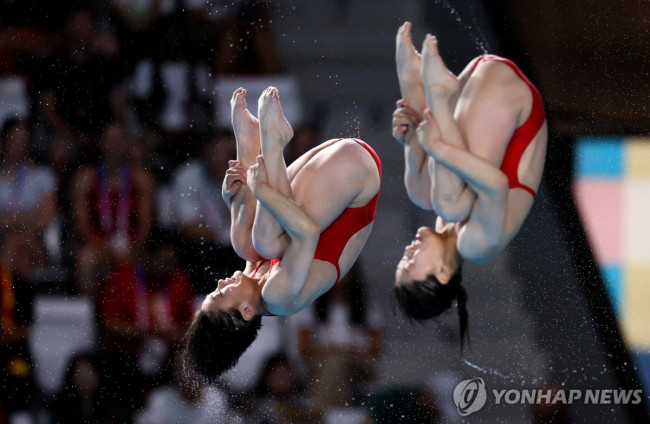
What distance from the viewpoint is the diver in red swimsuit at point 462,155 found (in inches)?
104

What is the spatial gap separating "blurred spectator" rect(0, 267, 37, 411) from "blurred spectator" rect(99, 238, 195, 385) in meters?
0.31

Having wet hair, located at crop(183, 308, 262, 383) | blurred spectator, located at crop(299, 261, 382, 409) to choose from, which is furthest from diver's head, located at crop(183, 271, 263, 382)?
blurred spectator, located at crop(299, 261, 382, 409)

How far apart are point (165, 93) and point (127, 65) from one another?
7.1 inches

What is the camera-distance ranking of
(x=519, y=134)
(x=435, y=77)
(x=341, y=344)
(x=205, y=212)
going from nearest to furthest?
(x=435, y=77) → (x=519, y=134) → (x=341, y=344) → (x=205, y=212)

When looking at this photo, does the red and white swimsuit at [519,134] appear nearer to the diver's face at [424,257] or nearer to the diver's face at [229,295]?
the diver's face at [424,257]

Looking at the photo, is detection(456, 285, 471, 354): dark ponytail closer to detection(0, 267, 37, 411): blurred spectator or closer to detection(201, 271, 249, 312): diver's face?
detection(201, 271, 249, 312): diver's face

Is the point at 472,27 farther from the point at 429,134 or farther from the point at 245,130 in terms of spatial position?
the point at 245,130

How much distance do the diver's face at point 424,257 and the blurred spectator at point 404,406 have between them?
1.36ft

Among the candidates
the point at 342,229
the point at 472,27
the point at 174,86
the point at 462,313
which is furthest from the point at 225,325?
the point at 472,27

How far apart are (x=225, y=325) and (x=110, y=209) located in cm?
69

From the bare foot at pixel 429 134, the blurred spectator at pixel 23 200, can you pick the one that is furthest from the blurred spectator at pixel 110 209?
the bare foot at pixel 429 134

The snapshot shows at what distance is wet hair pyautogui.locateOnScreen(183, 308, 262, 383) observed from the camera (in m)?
2.97

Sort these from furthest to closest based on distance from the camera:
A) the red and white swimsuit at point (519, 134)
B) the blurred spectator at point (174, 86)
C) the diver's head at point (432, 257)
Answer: the blurred spectator at point (174, 86) < the diver's head at point (432, 257) < the red and white swimsuit at point (519, 134)

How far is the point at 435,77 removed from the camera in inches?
103
